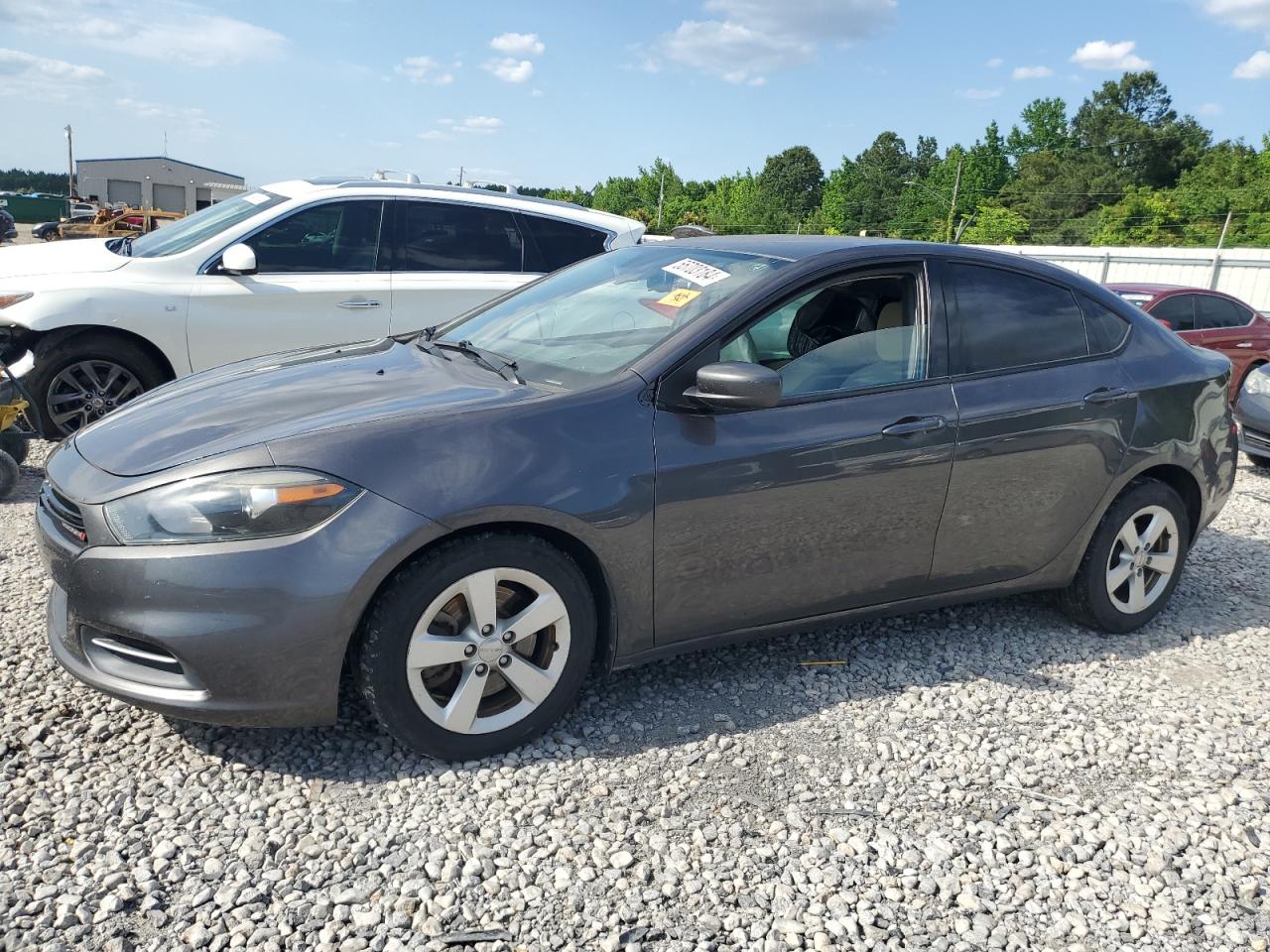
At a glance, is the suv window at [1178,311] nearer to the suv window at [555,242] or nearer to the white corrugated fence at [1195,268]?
the suv window at [555,242]

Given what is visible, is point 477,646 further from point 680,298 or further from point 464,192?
point 464,192

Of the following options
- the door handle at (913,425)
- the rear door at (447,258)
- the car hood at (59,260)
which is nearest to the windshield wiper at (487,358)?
the door handle at (913,425)

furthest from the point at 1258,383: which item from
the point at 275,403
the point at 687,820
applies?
the point at 275,403

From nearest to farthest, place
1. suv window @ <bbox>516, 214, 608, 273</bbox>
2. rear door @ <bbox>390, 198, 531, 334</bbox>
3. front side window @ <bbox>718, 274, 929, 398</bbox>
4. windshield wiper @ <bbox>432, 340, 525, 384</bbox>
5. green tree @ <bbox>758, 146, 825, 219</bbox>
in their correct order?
windshield wiper @ <bbox>432, 340, 525, 384</bbox>, front side window @ <bbox>718, 274, 929, 398</bbox>, rear door @ <bbox>390, 198, 531, 334</bbox>, suv window @ <bbox>516, 214, 608, 273</bbox>, green tree @ <bbox>758, 146, 825, 219</bbox>

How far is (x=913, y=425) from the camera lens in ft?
11.9

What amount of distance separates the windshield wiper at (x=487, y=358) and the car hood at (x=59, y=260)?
3.48 meters

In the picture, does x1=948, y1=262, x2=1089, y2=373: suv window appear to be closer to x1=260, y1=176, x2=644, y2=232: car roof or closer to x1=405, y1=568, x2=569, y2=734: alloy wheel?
x1=405, y1=568, x2=569, y2=734: alloy wheel

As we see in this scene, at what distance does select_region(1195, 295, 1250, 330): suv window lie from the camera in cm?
1131

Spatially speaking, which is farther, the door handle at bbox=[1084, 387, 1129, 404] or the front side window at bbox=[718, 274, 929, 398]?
the door handle at bbox=[1084, 387, 1129, 404]

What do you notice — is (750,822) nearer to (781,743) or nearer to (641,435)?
(781,743)

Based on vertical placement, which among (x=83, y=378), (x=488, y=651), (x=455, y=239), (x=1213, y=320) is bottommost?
(x=488, y=651)

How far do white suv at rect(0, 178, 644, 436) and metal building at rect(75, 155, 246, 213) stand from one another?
70.4m

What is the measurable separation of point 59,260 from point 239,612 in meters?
4.93

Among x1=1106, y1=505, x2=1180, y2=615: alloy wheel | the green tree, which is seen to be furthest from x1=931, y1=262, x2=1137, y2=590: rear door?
Answer: the green tree
